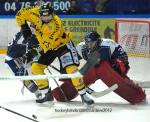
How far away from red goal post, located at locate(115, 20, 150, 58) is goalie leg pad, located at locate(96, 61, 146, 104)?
80.7 inches

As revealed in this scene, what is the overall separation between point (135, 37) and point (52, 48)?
2.39 metres

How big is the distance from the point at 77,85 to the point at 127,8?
12.3ft

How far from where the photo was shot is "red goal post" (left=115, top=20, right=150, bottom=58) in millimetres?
6523

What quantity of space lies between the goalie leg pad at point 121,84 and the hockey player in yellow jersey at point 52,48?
21cm

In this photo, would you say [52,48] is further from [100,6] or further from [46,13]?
[100,6]

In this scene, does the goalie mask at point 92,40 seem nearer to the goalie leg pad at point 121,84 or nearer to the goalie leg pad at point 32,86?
the goalie leg pad at point 121,84

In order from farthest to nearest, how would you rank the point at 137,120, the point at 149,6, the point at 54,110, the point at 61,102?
the point at 149,6 → the point at 61,102 → the point at 54,110 → the point at 137,120

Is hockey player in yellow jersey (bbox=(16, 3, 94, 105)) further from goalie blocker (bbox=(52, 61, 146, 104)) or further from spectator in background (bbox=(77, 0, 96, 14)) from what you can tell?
spectator in background (bbox=(77, 0, 96, 14))

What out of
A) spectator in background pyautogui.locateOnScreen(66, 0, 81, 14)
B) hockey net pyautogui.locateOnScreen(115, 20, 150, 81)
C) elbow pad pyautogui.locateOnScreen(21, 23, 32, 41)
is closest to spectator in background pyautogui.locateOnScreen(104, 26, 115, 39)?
hockey net pyautogui.locateOnScreen(115, 20, 150, 81)

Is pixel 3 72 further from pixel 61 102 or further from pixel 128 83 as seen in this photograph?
pixel 128 83

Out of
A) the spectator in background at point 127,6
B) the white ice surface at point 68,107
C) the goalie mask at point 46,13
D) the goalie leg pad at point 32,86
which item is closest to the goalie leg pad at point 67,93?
the white ice surface at point 68,107

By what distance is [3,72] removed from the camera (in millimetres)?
6336

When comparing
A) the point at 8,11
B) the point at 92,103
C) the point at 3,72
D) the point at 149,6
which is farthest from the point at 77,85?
the point at 8,11

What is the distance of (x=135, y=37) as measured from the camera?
6.61 meters
